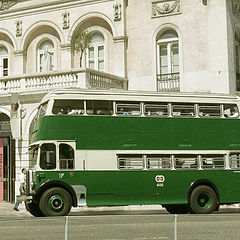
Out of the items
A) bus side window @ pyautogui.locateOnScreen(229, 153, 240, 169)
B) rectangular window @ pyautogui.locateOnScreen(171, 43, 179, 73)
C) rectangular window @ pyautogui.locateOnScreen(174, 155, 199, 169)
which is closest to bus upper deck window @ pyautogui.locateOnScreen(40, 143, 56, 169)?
rectangular window @ pyautogui.locateOnScreen(174, 155, 199, 169)

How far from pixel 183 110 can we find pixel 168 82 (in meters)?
9.39

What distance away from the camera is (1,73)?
114 feet

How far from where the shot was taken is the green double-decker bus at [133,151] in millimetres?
20203

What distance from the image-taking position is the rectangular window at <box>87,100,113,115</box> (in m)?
20.5

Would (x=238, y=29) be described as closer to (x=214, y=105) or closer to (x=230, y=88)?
(x=230, y=88)

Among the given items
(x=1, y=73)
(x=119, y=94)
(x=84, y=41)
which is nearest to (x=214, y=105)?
(x=119, y=94)

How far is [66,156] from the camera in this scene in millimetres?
20281

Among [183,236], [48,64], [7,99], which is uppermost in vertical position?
[48,64]

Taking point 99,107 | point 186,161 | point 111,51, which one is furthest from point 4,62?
point 186,161

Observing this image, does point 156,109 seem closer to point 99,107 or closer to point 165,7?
point 99,107

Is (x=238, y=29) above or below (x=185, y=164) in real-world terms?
above

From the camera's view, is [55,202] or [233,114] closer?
[55,202]

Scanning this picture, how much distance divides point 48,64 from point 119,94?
1315 centimetres

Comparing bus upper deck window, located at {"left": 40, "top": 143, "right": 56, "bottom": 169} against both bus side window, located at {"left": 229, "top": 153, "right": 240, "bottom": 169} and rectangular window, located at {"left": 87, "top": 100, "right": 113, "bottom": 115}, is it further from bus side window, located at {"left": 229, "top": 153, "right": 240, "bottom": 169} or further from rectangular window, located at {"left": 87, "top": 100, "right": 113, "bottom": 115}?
Answer: bus side window, located at {"left": 229, "top": 153, "right": 240, "bottom": 169}
